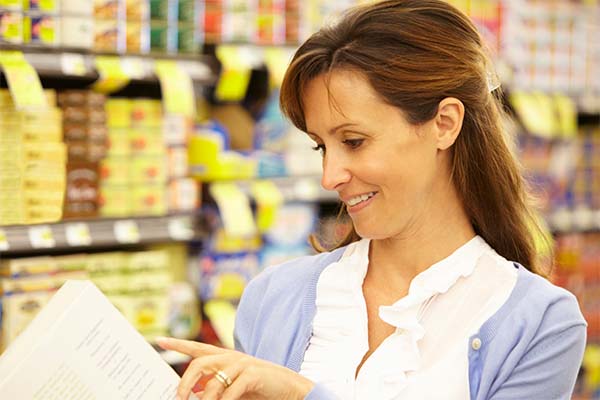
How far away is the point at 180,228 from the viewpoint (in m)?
3.63

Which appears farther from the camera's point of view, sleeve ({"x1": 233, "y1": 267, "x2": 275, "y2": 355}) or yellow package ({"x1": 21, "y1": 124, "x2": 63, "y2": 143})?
yellow package ({"x1": 21, "y1": 124, "x2": 63, "y2": 143})

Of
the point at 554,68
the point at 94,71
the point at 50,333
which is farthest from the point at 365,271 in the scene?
A: the point at 554,68

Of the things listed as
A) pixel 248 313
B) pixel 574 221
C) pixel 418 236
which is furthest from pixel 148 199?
pixel 574 221

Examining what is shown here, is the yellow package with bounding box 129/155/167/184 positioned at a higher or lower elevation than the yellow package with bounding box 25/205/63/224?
higher

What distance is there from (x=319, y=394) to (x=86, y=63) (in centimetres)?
189

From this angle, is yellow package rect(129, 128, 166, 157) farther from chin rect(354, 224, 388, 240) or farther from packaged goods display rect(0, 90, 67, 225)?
chin rect(354, 224, 388, 240)

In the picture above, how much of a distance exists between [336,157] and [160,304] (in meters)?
→ 1.90

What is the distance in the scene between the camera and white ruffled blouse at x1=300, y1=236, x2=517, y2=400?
180 centimetres

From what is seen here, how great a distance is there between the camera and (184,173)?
12.1ft

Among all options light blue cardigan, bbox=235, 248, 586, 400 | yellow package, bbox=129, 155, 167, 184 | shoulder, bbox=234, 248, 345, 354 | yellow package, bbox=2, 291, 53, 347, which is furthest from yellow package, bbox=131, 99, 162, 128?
light blue cardigan, bbox=235, 248, 586, 400

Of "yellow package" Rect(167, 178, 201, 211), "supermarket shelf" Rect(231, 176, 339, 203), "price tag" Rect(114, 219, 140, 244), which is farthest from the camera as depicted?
"supermarket shelf" Rect(231, 176, 339, 203)

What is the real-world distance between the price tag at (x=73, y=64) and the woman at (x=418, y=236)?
4.60ft

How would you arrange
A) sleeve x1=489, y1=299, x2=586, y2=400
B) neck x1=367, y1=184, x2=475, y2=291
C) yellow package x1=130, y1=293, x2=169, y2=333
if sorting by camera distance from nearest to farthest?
sleeve x1=489, y1=299, x2=586, y2=400 → neck x1=367, y1=184, x2=475, y2=291 → yellow package x1=130, y1=293, x2=169, y2=333

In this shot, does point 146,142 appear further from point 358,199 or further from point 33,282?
point 358,199
